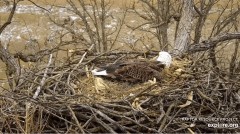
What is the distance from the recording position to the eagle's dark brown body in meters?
4.15

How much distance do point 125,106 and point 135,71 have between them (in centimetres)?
69

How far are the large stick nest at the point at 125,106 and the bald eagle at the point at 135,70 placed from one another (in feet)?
0.31

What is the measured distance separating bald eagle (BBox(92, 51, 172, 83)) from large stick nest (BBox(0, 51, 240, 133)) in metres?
0.09

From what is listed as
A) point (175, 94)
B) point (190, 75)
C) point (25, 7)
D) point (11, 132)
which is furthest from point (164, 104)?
point (25, 7)

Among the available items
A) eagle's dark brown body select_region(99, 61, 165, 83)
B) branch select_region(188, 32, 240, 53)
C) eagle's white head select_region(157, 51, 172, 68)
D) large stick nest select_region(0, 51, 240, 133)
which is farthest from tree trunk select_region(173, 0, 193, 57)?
large stick nest select_region(0, 51, 240, 133)

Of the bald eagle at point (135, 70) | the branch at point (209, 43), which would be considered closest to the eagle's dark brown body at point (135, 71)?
the bald eagle at point (135, 70)

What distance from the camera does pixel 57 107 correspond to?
3.52m

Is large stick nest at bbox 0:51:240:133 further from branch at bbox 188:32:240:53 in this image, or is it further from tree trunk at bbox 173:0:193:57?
tree trunk at bbox 173:0:193:57

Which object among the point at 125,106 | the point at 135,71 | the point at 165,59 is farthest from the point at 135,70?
the point at 125,106

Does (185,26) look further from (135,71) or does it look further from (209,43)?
(135,71)

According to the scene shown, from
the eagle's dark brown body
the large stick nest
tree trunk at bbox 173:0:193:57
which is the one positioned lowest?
the large stick nest

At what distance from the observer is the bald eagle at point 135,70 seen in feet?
13.6

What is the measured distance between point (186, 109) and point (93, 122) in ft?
2.59

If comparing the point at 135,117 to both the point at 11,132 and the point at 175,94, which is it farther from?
the point at 11,132
